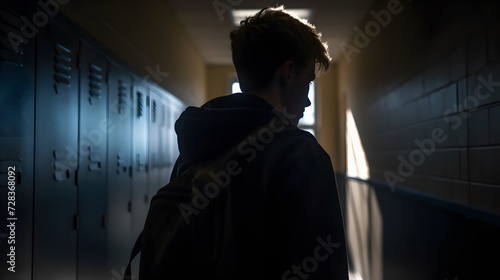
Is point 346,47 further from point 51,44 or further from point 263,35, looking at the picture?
point 263,35

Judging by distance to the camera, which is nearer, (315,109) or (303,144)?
(303,144)

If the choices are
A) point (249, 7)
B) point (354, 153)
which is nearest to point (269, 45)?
point (249, 7)

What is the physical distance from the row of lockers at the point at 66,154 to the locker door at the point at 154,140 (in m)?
0.38

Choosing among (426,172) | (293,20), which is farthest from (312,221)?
(426,172)

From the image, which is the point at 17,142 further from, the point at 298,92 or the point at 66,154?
the point at 298,92

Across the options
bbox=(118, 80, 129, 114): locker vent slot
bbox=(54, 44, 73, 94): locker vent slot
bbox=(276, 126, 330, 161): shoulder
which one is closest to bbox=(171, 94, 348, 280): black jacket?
Result: bbox=(276, 126, 330, 161): shoulder

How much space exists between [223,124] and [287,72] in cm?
15

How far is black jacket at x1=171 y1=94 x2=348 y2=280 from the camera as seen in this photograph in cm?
65

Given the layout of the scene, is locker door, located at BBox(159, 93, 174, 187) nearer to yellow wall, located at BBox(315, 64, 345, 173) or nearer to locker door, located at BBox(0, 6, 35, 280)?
locker door, located at BBox(0, 6, 35, 280)

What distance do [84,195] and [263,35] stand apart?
1.33m

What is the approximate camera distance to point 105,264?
214 centimetres

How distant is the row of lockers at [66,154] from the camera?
4.13 feet

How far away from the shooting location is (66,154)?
Answer: 1648mm

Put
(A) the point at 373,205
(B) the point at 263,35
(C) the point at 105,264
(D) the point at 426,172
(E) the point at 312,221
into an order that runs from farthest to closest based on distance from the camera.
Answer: (A) the point at 373,205 < (D) the point at 426,172 < (C) the point at 105,264 < (B) the point at 263,35 < (E) the point at 312,221
